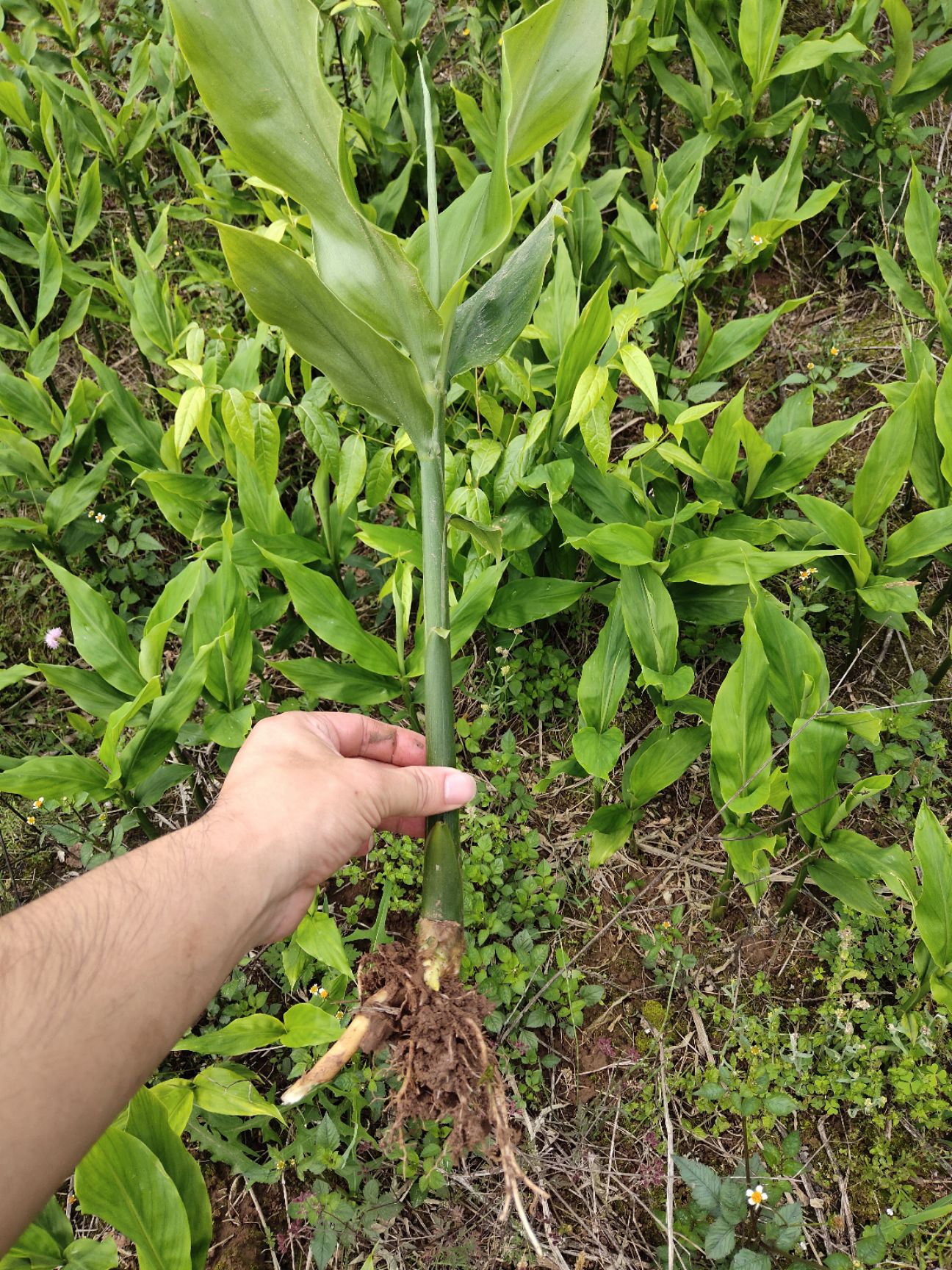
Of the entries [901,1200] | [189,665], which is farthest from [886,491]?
[189,665]

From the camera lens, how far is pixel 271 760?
3.82 feet

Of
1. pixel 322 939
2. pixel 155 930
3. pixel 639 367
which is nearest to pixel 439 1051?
pixel 322 939

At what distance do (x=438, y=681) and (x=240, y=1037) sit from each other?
760 millimetres

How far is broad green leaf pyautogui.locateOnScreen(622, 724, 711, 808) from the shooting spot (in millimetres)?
1586

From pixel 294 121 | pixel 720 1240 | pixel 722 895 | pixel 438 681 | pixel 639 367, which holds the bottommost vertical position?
pixel 720 1240

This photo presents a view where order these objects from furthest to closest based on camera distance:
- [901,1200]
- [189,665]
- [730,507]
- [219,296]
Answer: [219,296] → [730,507] → [189,665] → [901,1200]

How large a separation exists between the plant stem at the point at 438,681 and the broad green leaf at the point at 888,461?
3.05ft

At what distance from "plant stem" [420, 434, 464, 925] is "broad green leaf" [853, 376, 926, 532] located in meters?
0.93

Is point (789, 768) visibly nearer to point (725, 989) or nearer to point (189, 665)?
point (725, 989)

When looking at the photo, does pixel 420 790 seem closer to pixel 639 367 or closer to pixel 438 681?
pixel 438 681

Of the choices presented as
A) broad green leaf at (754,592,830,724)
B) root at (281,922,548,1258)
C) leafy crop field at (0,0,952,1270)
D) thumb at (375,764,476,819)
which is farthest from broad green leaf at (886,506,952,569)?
root at (281,922,548,1258)

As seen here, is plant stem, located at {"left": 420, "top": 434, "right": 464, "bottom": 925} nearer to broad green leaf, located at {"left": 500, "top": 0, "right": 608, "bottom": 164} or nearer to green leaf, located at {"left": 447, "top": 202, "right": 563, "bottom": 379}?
green leaf, located at {"left": 447, "top": 202, "right": 563, "bottom": 379}

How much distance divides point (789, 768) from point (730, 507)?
0.63m

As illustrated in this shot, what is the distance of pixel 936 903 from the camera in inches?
51.7
